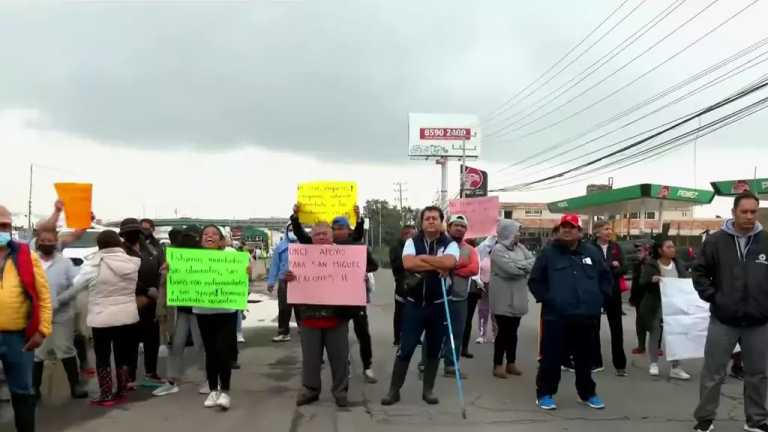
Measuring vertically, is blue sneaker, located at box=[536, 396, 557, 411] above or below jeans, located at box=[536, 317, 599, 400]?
below

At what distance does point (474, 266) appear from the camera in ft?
21.3

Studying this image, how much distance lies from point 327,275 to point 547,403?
244 cm

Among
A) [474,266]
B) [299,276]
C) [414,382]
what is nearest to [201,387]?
[299,276]

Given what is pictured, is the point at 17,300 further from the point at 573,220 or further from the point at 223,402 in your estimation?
the point at 573,220

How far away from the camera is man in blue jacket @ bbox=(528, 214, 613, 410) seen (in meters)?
6.29

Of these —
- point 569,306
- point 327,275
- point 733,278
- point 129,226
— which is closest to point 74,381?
point 129,226

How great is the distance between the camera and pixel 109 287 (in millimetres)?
6250

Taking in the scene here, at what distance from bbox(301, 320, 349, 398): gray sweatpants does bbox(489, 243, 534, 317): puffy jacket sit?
A: 87.0 inches

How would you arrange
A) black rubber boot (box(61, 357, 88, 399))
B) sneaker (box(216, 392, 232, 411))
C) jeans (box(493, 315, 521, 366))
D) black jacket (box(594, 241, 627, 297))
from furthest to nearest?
black jacket (box(594, 241, 627, 297))
jeans (box(493, 315, 521, 366))
black rubber boot (box(61, 357, 88, 399))
sneaker (box(216, 392, 232, 411))

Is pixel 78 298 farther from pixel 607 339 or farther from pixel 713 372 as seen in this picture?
pixel 607 339

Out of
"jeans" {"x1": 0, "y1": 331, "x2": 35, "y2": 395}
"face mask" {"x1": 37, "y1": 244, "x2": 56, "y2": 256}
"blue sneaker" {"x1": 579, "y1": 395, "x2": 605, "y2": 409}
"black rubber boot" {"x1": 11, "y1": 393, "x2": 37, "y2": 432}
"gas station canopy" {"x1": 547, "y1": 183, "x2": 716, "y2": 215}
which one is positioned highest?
"gas station canopy" {"x1": 547, "y1": 183, "x2": 716, "y2": 215}

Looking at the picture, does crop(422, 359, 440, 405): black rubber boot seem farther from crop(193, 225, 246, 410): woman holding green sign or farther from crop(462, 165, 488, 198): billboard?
crop(462, 165, 488, 198): billboard

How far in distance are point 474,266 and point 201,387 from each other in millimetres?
3135

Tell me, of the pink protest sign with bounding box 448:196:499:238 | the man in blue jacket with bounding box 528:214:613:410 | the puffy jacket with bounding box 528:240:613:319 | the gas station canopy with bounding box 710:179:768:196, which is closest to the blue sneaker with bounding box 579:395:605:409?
the man in blue jacket with bounding box 528:214:613:410
